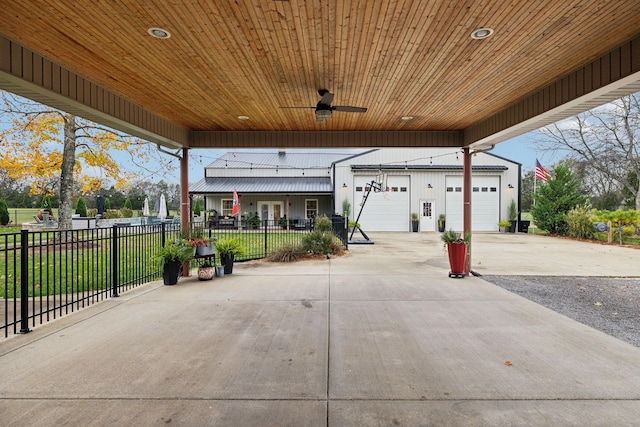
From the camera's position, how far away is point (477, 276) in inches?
297

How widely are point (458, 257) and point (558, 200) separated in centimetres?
1532

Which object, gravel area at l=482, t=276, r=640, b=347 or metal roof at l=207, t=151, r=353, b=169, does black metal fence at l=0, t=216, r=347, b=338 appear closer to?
gravel area at l=482, t=276, r=640, b=347

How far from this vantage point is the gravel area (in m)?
4.46

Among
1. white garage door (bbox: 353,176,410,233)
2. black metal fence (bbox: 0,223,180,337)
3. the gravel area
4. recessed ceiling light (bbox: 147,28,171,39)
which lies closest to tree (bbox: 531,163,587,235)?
white garage door (bbox: 353,176,410,233)

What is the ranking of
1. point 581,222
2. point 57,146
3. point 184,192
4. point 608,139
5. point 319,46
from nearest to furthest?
1. point 319,46
2. point 184,192
3. point 57,146
4. point 581,222
5. point 608,139

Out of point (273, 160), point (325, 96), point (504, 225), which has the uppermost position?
point (273, 160)

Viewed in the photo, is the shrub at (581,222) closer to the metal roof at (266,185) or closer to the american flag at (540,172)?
the american flag at (540,172)

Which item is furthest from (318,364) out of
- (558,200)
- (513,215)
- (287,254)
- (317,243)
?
(513,215)

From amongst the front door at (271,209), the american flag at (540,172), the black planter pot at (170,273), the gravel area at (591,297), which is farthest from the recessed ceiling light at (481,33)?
the front door at (271,209)

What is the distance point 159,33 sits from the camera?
3492 mm

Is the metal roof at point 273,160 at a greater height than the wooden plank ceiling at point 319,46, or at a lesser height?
greater

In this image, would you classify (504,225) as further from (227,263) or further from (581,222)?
(227,263)

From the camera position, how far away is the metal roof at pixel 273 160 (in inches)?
967

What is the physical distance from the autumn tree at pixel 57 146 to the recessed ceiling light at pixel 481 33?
13.7 meters
